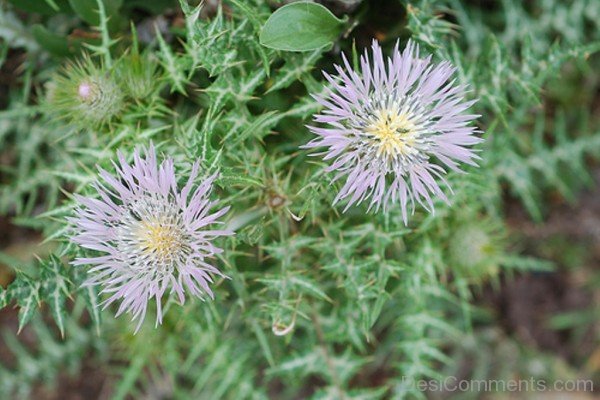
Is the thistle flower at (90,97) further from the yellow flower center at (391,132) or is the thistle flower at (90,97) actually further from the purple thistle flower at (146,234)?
the yellow flower center at (391,132)

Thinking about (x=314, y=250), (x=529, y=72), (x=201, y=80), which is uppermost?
(x=529, y=72)

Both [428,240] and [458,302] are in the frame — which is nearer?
[428,240]

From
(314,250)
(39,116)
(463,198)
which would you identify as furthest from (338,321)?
(39,116)

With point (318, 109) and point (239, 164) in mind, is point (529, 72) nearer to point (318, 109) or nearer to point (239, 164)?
point (318, 109)

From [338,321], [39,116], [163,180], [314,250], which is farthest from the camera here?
[39,116]

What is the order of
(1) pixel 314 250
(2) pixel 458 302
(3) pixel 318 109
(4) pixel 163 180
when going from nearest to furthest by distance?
(4) pixel 163 180
(3) pixel 318 109
(1) pixel 314 250
(2) pixel 458 302

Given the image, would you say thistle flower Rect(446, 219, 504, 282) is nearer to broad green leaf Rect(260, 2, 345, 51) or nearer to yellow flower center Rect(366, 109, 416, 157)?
yellow flower center Rect(366, 109, 416, 157)

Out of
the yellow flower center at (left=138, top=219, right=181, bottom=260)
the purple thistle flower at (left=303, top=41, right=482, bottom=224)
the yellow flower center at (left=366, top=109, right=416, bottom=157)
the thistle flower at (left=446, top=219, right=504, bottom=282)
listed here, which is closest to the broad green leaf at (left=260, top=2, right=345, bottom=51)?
the purple thistle flower at (left=303, top=41, right=482, bottom=224)

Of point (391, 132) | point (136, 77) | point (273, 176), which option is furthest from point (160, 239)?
point (391, 132)
